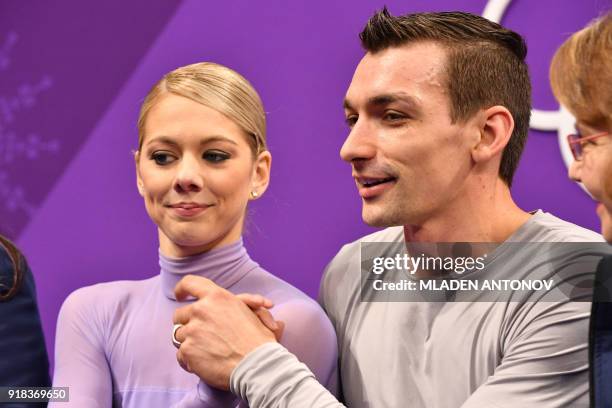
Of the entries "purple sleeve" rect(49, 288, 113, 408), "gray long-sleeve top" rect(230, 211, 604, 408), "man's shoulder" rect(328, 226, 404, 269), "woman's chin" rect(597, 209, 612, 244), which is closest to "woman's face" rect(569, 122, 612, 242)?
"woman's chin" rect(597, 209, 612, 244)

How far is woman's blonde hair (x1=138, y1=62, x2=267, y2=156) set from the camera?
5.43ft

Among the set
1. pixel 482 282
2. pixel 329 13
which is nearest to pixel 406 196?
pixel 482 282

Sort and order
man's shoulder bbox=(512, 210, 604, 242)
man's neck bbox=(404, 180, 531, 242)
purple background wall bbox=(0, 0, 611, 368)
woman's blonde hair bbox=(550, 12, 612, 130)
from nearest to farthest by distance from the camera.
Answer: woman's blonde hair bbox=(550, 12, 612, 130) → man's shoulder bbox=(512, 210, 604, 242) → man's neck bbox=(404, 180, 531, 242) → purple background wall bbox=(0, 0, 611, 368)

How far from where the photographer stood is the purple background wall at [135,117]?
6.55 feet

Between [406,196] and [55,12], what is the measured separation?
1.10m

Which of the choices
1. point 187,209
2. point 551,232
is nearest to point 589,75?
point 551,232

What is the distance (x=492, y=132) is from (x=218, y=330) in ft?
1.86

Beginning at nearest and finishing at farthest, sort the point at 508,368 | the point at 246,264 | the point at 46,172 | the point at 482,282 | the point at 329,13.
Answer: the point at 508,368
the point at 482,282
the point at 246,264
the point at 329,13
the point at 46,172

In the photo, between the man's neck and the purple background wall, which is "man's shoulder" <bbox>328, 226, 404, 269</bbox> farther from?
the purple background wall

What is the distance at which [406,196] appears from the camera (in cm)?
158

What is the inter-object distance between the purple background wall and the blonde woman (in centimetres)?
27

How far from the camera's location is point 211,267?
167cm

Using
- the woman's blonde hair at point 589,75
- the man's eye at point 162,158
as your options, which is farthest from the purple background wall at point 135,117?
the woman's blonde hair at point 589,75

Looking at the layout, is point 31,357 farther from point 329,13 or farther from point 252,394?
point 329,13
